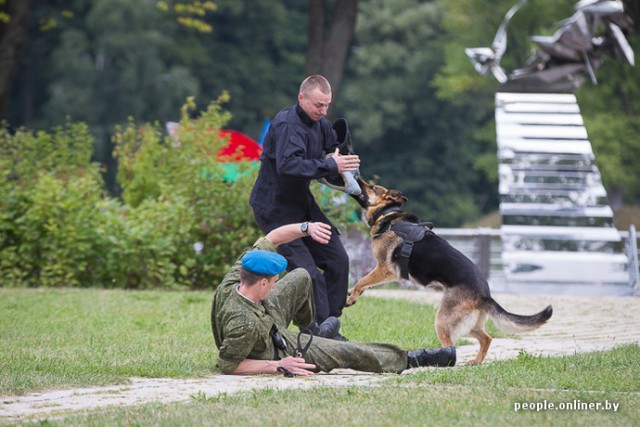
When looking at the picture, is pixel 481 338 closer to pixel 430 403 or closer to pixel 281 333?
pixel 281 333

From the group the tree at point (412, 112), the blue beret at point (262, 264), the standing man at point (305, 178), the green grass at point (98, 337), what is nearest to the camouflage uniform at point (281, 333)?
the blue beret at point (262, 264)

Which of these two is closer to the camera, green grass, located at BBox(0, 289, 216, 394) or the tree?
green grass, located at BBox(0, 289, 216, 394)

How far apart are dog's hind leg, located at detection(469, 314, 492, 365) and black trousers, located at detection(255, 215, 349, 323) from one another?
1.13 meters

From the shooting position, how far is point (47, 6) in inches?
2024

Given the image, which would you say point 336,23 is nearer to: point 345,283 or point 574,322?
point 574,322

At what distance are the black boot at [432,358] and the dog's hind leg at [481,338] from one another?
51cm

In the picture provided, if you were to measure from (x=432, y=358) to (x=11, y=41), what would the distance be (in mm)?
15918

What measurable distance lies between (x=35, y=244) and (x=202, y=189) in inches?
97.8

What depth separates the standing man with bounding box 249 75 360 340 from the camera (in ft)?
26.3

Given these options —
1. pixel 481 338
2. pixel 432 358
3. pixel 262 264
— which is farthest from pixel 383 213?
pixel 262 264

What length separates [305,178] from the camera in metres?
7.96

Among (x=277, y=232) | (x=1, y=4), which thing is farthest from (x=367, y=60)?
(x=277, y=232)

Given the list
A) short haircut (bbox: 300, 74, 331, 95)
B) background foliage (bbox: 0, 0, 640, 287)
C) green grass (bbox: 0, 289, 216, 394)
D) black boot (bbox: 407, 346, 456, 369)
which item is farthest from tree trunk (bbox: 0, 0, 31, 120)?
black boot (bbox: 407, 346, 456, 369)

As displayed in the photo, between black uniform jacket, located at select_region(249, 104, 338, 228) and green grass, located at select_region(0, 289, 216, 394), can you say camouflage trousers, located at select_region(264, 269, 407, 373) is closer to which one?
green grass, located at select_region(0, 289, 216, 394)
